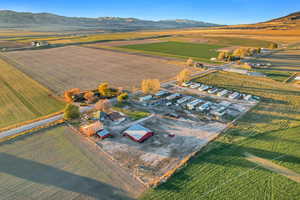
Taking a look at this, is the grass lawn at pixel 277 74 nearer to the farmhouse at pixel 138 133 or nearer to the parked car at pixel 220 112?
the parked car at pixel 220 112

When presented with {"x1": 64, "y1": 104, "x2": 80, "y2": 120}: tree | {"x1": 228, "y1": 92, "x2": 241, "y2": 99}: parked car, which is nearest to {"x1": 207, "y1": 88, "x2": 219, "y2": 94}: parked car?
{"x1": 228, "y1": 92, "x2": 241, "y2": 99}: parked car

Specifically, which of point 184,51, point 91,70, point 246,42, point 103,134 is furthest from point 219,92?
point 246,42

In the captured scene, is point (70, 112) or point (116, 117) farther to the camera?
point (116, 117)

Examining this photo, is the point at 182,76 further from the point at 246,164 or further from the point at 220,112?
the point at 246,164

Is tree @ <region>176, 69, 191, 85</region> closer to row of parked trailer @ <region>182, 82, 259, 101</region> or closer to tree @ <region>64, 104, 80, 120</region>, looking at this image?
row of parked trailer @ <region>182, 82, 259, 101</region>

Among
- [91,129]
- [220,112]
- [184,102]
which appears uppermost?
[184,102]

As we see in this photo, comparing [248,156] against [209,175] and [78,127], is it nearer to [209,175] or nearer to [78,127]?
[209,175]
